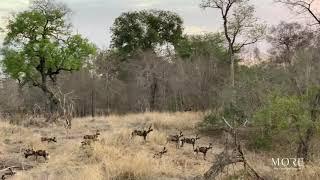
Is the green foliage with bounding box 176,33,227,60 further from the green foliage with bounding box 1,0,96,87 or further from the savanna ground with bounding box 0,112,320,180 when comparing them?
the savanna ground with bounding box 0,112,320,180

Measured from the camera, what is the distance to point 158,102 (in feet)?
135

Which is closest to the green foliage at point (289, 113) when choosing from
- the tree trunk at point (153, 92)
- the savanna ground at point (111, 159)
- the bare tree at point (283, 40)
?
the savanna ground at point (111, 159)

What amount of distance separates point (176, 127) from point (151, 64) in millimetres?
19147

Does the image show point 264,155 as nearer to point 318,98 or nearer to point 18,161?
point 318,98

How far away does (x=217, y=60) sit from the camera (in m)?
40.2

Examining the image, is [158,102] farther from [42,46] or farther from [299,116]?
[299,116]

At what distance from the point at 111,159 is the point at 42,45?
15.7 meters

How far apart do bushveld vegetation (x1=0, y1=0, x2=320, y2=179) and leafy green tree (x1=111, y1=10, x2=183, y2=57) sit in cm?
9

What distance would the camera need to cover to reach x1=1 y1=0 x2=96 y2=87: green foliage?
2661 cm

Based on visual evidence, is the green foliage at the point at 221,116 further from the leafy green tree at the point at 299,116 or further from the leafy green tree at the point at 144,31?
the leafy green tree at the point at 144,31

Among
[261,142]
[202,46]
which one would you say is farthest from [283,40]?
[261,142]

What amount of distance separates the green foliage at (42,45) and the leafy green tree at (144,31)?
48.3 feet

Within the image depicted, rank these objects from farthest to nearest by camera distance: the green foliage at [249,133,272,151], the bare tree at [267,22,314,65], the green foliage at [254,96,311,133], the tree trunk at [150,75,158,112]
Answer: the tree trunk at [150,75,158,112]
the bare tree at [267,22,314,65]
the green foliage at [249,133,272,151]
the green foliage at [254,96,311,133]

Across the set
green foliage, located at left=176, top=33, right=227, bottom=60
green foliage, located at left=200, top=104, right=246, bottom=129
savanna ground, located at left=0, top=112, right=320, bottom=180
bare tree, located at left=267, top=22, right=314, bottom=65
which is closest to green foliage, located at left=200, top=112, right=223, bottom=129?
green foliage, located at left=200, top=104, right=246, bottom=129
